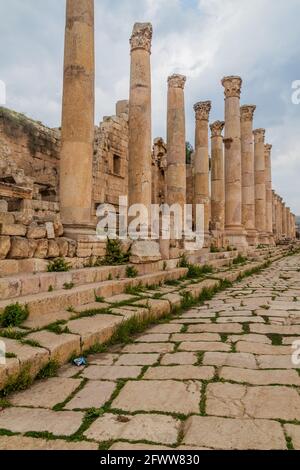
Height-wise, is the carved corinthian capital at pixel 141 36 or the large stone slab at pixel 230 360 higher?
the carved corinthian capital at pixel 141 36

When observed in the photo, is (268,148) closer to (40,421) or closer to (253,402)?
(253,402)

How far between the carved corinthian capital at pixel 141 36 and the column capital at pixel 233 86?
8796mm

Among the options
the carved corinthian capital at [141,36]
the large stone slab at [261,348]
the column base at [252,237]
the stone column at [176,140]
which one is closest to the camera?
the large stone slab at [261,348]

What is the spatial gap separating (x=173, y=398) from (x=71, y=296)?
2759mm

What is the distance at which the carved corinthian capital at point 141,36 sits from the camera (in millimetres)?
10492

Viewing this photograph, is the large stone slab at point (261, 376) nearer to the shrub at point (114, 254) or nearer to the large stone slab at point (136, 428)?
the large stone slab at point (136, 428)

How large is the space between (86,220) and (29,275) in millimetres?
2612

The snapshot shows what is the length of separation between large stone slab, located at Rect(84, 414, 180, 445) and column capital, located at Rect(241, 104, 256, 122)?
2132 centimetres

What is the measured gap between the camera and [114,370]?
11.8 feet

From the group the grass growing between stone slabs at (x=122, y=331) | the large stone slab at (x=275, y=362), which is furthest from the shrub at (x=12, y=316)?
the large stone slab at (x=275, y=362)

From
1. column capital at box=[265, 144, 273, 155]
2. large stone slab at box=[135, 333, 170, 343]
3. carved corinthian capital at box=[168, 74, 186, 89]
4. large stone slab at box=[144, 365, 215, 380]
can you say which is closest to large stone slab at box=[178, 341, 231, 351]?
large stone slab at box=[135, 333, 170, 343]

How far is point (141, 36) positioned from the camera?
10.5 meters

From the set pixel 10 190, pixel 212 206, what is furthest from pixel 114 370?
pixel 212 206
